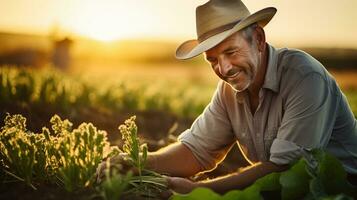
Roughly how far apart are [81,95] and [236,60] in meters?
4.16

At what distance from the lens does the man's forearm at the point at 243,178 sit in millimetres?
3006

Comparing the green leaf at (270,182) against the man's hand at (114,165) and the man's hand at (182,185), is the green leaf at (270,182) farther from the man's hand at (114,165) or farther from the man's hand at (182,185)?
the man's hand at (114,165)

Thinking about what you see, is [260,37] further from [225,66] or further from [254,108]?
[254,108]

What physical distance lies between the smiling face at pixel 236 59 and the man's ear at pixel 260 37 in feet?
0.06

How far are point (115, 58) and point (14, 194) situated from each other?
4752 centimetres

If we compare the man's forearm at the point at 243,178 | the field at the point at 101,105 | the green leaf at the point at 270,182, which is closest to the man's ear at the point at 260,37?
the man's forearm at the point at 243,178

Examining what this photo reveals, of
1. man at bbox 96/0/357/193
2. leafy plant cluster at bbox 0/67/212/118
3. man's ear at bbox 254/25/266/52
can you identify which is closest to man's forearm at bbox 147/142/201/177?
man at bbox 96/0/357/193

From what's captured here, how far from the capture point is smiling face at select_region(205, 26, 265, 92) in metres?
3.19

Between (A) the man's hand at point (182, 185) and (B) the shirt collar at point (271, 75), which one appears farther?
(B) the shirt collar at point (271, 75)

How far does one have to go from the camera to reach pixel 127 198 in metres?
2.91

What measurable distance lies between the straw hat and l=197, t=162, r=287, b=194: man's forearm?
0.68 metres

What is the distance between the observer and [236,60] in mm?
3197

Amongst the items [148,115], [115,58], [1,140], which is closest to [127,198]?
[1,140]

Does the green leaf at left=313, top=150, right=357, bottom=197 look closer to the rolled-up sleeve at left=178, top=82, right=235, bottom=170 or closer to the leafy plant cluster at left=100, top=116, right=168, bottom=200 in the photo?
the leafy plant cluster at left=100, top=116, right=168, bottom=200
